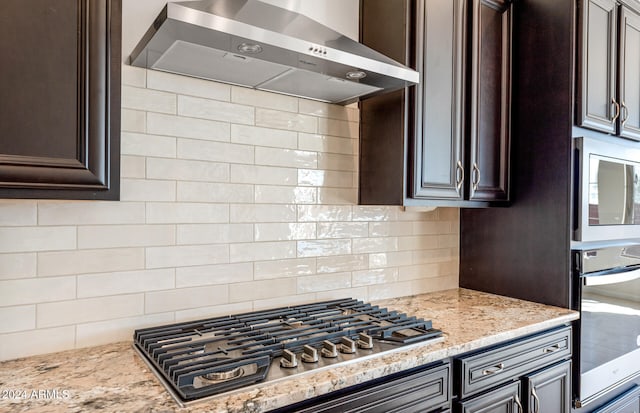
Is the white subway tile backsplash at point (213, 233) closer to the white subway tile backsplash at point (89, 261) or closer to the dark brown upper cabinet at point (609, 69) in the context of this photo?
the white subway tile backsplash at point (89, 261)

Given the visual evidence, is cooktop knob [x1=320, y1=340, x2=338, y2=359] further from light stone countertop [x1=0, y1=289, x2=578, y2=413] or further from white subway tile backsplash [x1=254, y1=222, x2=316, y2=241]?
white subway tile backsplash [x1=254, y1=222, x2=316, y2=241]

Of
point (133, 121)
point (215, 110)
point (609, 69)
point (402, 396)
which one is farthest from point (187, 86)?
point (609, 69)

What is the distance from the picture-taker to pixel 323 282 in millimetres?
2014

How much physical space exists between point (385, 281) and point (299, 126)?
0.91 metres

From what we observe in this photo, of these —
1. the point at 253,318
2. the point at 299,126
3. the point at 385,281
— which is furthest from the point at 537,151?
the point at 253,318

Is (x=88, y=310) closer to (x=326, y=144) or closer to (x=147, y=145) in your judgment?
(x=147, y=145)

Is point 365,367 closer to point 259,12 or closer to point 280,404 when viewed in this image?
point 280,404

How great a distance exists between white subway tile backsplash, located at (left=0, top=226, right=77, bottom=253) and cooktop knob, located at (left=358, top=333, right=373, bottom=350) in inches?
38.6

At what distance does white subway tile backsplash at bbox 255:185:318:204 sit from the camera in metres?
1.81

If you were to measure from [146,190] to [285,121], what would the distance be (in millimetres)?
656

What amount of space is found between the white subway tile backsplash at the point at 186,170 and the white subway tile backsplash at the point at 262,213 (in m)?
0.13

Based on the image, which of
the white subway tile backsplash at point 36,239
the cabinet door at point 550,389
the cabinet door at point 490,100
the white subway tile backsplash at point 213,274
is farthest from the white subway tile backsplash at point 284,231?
the cabinet door at point 550,389

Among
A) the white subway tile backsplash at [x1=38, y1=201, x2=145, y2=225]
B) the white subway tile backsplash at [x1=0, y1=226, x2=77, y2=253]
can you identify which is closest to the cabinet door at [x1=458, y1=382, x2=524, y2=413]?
the white subway tile backsplash at [x1=38, y1=201, x2=145, y2=225]

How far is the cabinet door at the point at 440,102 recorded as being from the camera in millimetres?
1890
